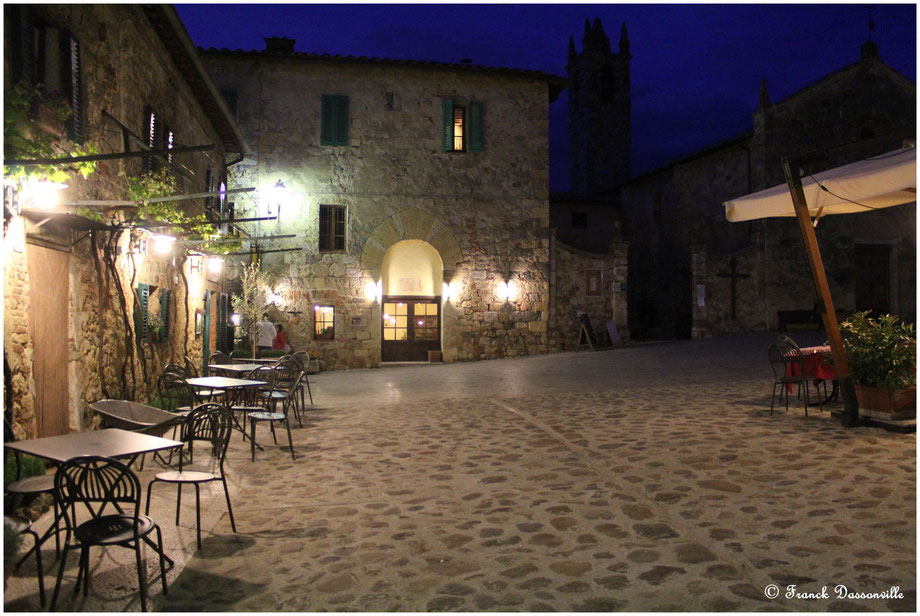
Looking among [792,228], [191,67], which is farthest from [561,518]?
[792,228]

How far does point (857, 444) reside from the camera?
634 centimetres

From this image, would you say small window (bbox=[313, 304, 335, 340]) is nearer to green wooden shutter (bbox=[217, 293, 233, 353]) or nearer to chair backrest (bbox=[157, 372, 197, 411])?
green wooden shutter (bbox=[217, 293, 233, 353])

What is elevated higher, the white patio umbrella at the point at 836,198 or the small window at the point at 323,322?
the white patio umbrella at the point at 836,198

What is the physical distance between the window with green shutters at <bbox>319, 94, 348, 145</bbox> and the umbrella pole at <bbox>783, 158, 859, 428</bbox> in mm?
12960

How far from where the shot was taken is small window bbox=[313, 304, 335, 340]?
17.7m

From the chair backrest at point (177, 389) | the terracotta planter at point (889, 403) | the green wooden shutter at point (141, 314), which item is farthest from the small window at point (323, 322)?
the terracotta planter at point (889, 403)

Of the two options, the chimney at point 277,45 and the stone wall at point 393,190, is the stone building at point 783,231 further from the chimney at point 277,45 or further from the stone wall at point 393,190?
the chimney at point 277,45

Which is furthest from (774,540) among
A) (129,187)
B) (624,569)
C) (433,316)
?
(433,316)

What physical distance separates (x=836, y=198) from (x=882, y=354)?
1.75 m

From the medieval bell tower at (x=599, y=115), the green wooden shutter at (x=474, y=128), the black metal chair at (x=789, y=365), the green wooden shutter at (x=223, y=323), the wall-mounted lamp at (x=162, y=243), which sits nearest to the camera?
the black metal chair at (x=789, y=365)

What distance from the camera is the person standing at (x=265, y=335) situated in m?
15.9

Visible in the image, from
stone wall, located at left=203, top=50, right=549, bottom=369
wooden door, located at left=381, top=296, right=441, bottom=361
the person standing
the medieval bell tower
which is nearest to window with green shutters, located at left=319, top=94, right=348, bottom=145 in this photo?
stone wall, located at left=203, top=50, right=549, bottom=369

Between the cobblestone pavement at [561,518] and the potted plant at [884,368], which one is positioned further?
the potted plant at [884,368]

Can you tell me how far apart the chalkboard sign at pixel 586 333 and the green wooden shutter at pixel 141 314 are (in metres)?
13.0
